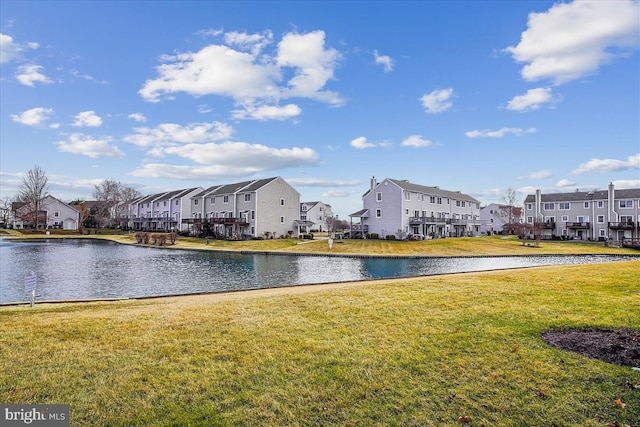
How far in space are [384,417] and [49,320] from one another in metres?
8.58

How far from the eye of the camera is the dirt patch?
20.2 ft

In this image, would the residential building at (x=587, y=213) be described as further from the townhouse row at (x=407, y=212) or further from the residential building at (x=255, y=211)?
the residential building at (x=255, y=211)

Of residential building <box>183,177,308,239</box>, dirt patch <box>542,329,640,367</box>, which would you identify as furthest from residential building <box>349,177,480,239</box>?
dirt patch <box>542,329,640,367</box>

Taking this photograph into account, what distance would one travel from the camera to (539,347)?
6656mm

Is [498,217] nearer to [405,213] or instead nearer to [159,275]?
[405,213]

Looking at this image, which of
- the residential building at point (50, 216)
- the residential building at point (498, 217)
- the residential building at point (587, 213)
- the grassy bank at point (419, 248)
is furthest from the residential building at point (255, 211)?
the residential building at point (498, 217)

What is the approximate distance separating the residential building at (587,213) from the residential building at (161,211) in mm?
67370

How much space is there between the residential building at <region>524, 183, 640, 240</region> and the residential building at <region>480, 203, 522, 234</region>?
414 inches

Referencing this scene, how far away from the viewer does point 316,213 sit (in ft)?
334

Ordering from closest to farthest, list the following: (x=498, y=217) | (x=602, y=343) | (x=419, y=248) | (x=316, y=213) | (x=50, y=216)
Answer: (x=602, y=343)
(x=419, y=248)
(x=50, y=216)
(x=498, y=217)
(x=316, y=213)

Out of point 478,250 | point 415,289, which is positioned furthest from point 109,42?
point 478,250

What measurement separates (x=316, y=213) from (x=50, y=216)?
209ft

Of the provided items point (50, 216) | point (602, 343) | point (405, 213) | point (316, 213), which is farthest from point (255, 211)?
point (50, 216)

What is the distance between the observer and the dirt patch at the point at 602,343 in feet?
20.2
